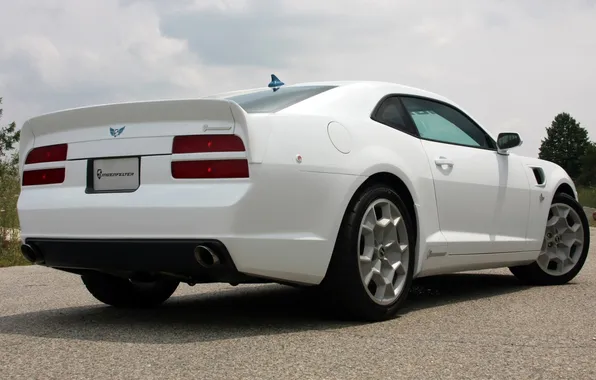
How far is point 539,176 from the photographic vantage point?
625 centimetres

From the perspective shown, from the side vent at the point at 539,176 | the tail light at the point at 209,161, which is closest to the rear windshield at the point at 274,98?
the tail light at the point at 209,161

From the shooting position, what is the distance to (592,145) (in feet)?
396

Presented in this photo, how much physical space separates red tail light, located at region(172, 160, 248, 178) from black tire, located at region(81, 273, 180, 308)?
1407mm

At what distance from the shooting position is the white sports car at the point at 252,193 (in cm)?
383

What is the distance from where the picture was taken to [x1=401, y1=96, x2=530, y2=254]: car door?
5074mm

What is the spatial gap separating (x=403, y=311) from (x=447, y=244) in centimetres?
53

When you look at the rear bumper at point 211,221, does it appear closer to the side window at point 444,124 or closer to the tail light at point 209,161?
the tail light at point 209,161

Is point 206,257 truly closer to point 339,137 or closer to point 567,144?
point 339,137

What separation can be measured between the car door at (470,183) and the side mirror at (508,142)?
0.05 meters

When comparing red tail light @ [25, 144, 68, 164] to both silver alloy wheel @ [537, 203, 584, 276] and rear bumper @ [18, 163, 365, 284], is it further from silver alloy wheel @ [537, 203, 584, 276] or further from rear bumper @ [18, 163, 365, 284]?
silver alloy wheel @ [537, 203, 584, 276]

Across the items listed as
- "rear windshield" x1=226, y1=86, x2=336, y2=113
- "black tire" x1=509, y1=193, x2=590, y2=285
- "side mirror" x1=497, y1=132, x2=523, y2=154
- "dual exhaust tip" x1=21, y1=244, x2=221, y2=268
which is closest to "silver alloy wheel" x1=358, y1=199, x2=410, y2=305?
"rear windshield" x1=226, y1=86, x2=336, y2=113

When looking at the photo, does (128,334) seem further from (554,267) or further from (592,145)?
(592,145)

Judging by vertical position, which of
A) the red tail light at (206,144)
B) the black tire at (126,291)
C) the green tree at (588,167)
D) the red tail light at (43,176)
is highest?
the red tail light at (206,144)

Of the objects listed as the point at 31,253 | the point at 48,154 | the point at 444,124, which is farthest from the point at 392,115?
the point at 31,253
